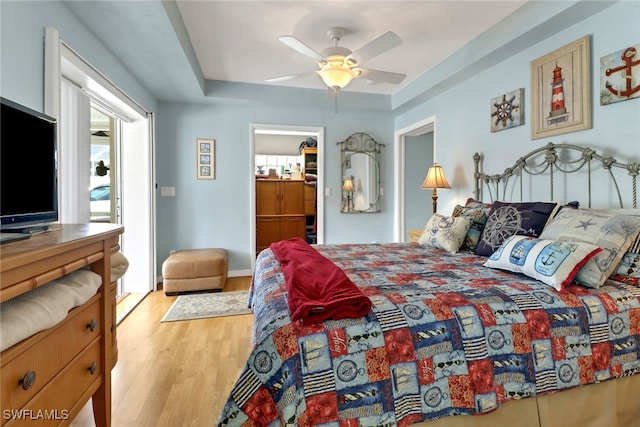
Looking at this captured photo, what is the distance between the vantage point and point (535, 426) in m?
1.31

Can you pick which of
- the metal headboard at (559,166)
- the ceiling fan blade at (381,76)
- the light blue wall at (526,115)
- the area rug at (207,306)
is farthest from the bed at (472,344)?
the ceiling fan blade at (381,76)

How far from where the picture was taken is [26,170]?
3.72 ft

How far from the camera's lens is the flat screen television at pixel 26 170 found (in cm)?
101

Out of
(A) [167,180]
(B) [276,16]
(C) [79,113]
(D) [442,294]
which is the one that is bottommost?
(D) [442,294]

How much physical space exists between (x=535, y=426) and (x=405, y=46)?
3.07 m

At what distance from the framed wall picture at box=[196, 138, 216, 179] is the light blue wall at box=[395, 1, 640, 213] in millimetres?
2783

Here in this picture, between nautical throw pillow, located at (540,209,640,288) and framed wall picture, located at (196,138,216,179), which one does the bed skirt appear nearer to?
nautical throw pillow, located at (540,209,640,288)

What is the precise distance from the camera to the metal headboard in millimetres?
2023

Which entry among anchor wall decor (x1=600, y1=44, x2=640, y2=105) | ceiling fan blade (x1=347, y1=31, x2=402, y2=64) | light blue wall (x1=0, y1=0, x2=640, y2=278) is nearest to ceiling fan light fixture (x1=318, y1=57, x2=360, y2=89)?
ceiling fan blade (x1=347, y1=31, x2=402, y2=64)

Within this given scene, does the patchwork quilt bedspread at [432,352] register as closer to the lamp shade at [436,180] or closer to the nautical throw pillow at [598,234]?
the nautical throw pillow at [598,234]

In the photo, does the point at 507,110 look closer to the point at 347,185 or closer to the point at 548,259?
the point at 548,259

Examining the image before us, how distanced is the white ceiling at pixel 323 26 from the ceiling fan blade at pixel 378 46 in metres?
0.35

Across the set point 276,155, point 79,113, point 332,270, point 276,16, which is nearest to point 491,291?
point 332,270

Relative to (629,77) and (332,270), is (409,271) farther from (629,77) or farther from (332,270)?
(629,77)
